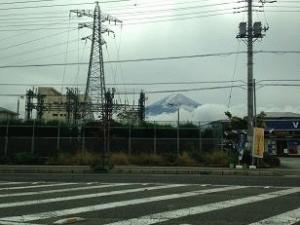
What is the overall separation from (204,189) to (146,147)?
27059mm

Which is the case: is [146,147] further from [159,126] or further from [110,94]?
[110,94]

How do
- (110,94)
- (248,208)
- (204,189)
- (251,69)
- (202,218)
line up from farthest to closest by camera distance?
1. (110,94)
2. (251,69)
3. (204,189)
4. (248,208)
5. (202,218)

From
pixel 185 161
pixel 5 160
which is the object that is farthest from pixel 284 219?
pixel 5 160

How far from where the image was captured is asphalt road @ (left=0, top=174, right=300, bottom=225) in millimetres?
11406

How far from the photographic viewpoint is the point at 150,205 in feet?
44.8

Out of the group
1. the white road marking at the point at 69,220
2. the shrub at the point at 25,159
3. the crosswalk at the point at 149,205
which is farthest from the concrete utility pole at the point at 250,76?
the white road marking at the point at 69,220

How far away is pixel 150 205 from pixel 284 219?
137 inches

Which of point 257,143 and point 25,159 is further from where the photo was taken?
point 25,159

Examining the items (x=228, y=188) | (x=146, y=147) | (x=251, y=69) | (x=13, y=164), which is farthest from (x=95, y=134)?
(x=228, y=188)

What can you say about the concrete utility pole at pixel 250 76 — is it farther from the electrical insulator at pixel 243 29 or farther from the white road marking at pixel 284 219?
the white road marking at pixel 284 219

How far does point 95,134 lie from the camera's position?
1774 inches

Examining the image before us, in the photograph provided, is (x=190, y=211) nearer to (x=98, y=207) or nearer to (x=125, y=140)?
(x=98, y=207)

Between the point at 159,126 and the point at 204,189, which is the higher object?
the point at 159,126

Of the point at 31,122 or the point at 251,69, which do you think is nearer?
the point at 251,69
